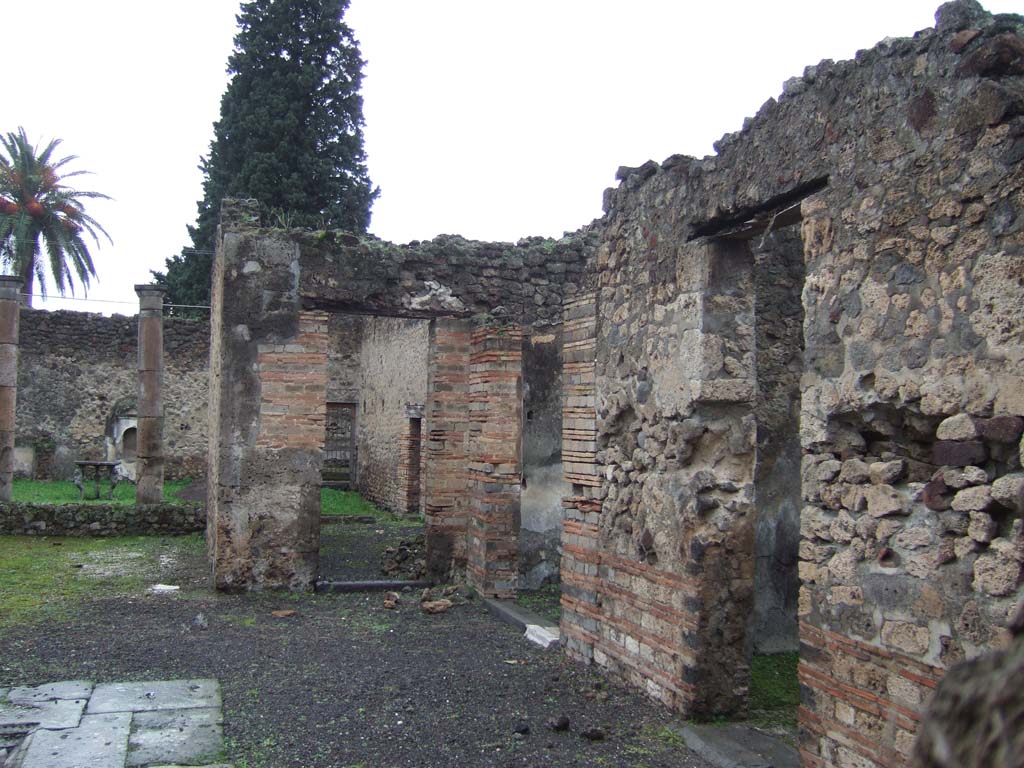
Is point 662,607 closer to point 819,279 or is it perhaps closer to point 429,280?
point 819,279

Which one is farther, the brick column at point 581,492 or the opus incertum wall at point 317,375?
the opus incertum wall at point 317,375

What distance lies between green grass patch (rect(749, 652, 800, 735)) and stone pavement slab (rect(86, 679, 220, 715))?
3294 mm

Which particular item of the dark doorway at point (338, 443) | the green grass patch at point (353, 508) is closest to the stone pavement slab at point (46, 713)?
the green grass patch at point (353, 508)

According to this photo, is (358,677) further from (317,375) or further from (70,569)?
(70,569)

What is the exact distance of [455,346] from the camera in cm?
1023

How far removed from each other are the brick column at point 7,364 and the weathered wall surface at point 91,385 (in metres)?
5.88

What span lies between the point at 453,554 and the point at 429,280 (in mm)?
3048

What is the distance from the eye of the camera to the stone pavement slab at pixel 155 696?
5.53m

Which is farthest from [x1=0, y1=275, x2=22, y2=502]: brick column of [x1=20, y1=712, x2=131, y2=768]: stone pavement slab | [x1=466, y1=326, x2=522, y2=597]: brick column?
[x1=20, y1=712, x2=131, y2=768]: stone pavement slab

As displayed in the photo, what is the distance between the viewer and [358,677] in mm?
6281

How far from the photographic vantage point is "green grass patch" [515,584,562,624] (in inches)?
336

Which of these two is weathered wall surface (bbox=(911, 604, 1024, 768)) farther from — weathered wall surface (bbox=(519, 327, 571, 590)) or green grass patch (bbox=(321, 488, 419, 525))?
green grass patch (bbox=(321, 488, 419, 525))

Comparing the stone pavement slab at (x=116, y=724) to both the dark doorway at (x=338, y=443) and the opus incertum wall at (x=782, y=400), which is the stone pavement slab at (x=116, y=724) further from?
the dark doorway at (x=338, y=443)

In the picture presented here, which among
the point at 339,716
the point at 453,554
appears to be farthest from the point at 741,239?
the point at 453,554
